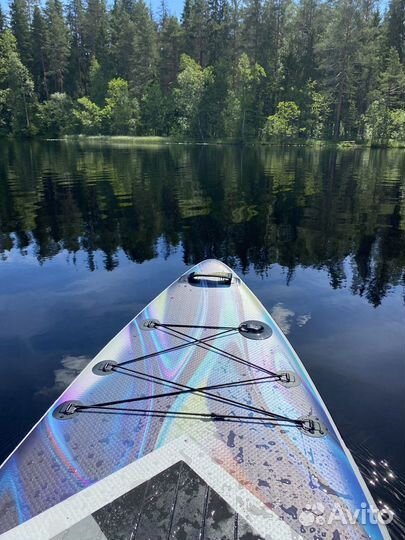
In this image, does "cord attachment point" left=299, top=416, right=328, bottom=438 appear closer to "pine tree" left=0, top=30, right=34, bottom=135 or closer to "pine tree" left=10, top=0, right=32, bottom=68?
"pine tree" left=0, top=30, right=34, bottom=135

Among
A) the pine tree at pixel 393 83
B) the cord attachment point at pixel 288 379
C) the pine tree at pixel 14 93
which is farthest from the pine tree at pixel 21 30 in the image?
the cord attachment point at pixel 288 379

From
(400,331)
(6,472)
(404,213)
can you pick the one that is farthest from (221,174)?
(6,472)

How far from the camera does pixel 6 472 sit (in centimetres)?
401

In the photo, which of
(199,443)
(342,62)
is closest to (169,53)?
(342,62)

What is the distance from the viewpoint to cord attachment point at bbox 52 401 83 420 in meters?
4.83

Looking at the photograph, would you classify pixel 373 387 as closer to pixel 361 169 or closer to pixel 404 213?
pixel 404 213

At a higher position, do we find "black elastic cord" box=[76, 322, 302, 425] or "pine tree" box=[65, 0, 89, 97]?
"pine tree" box=[65, 0, 89, 97]

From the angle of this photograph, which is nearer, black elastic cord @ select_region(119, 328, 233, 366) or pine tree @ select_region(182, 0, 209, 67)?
black elastic cord @ select_region(119, 328, 233, 366)

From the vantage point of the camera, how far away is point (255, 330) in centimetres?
687

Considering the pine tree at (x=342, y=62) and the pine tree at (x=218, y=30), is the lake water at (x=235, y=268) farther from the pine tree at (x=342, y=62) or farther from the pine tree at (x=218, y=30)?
the pine tree at (x=218, y=30)

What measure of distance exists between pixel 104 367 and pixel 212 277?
413 cm

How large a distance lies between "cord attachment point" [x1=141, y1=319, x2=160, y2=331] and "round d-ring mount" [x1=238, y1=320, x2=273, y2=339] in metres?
1.62

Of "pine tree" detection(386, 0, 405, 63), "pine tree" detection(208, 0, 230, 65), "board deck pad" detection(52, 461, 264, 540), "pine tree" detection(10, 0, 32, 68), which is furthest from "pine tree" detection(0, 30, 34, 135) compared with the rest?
"board deck pad" detection(52, 461, 264, 540)

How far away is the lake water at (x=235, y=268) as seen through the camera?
6.55 m
